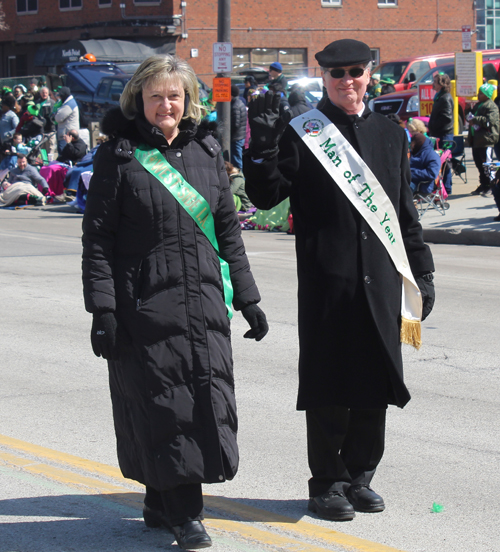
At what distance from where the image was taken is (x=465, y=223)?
15.0 metres

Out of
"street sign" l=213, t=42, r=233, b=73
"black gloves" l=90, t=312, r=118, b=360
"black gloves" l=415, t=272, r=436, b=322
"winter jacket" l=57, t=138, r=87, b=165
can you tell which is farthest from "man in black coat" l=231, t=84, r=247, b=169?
"black gloves" l=90, t=312, r=118, b=360

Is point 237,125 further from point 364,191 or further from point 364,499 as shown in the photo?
point 364,499

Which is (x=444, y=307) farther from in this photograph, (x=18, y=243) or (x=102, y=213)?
(x=18, y=243)

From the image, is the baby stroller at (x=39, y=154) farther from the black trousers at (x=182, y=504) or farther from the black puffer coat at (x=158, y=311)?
the black trousers at (x=182, y=504)

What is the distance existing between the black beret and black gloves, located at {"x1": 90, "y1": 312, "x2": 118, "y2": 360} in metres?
1.36

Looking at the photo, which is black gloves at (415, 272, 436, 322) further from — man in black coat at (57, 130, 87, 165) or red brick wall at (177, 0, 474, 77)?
red brick wall at (177, 0, 474, 77)

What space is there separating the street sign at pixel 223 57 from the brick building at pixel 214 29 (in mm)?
22296

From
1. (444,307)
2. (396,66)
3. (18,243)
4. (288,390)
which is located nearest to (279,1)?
(396,66)

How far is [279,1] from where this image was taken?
1746 inches

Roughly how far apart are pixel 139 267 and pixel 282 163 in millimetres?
773

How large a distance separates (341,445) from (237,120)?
52.8 feet

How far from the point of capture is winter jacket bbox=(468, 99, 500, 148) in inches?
639

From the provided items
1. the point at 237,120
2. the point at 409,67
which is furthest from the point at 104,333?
the point at 409,67

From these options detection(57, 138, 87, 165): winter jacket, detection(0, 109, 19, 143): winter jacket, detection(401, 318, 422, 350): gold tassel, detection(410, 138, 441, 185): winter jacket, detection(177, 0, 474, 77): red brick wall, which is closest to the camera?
detection(401, 318, 422, 350): gold tassel
